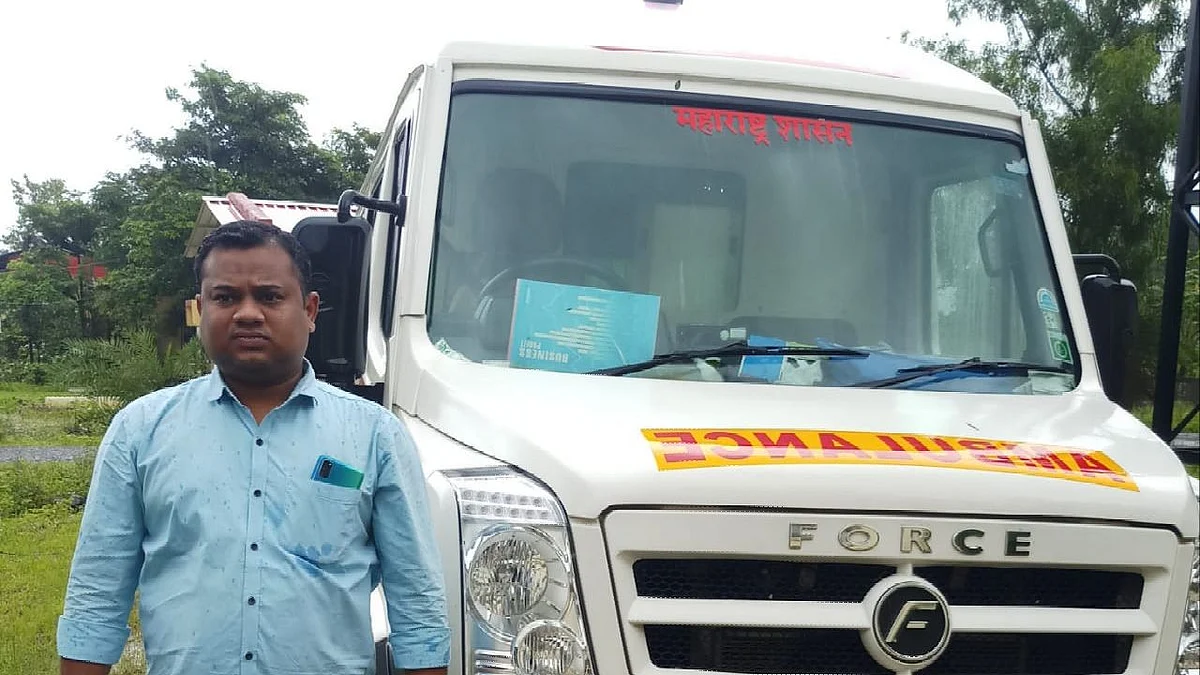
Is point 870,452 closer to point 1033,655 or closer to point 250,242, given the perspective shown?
point 1033,655

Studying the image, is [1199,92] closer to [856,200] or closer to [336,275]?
[856,200]

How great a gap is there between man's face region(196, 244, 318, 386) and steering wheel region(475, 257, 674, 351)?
97cm

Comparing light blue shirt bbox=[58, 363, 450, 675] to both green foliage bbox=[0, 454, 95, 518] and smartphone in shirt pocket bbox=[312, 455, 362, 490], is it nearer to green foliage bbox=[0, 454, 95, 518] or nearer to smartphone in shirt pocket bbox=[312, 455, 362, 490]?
smartphone in shirt pocket bbox=[312, 455, 362, 490]

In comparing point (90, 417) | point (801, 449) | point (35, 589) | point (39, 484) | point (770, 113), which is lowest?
point (39, 484)

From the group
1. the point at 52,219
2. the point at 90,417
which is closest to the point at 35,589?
the point at 90,417

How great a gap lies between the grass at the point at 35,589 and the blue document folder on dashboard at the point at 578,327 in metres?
3.02

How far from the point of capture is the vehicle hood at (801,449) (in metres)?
2.55

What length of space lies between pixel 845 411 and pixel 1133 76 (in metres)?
17.7

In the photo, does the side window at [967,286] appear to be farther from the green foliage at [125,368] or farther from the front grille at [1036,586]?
the green foliage at [125,368]

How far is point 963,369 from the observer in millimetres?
3443

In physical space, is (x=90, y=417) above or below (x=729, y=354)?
below

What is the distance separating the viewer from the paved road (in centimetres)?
1139

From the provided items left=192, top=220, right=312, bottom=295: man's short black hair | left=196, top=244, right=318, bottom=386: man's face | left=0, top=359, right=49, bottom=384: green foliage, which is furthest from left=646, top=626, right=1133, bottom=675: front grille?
left=0, top=359, right=49, bottom=384: green foliage

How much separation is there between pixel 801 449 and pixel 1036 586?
65 centimetres
